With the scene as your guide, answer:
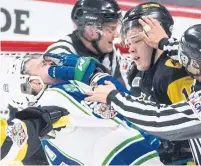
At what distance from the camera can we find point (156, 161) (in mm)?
1767

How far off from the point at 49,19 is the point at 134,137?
67.3 inches

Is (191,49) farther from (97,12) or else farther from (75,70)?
(97,12)

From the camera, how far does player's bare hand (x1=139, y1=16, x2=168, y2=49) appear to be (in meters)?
1.75

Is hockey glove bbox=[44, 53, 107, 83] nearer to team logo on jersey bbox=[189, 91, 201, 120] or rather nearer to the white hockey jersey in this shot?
the white hockey jersey

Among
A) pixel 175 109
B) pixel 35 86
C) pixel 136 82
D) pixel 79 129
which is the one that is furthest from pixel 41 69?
pixel 175 109

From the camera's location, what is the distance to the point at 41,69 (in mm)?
1715

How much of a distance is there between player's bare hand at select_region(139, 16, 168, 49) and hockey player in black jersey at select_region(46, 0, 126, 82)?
0.51 m

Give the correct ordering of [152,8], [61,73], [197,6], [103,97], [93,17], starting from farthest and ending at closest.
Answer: [197,6]
[93,17]
[152,8]
[61,73]
[103,97]

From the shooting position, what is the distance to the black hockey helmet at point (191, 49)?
1.45 metres

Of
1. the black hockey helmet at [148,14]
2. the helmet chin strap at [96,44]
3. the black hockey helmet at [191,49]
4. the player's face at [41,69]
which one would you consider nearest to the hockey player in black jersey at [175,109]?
the black hockey helmet at [191,49]

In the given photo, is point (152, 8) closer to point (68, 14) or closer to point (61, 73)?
point (61, 73)

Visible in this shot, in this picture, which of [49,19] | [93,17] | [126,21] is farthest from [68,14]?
[126,21]

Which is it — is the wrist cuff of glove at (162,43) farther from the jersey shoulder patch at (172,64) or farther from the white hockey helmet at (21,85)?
the white hockey helmet at (21,85)

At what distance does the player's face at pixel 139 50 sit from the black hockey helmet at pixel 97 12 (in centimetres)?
45
